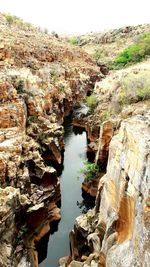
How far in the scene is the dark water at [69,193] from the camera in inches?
840

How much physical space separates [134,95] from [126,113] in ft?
12.6

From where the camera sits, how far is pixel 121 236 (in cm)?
1350

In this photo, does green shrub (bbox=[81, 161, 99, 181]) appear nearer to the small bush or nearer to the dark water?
the dark water

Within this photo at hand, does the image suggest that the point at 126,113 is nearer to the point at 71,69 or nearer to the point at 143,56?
the point at 143,56

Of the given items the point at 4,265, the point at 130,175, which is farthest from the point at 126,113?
the point at 4,265

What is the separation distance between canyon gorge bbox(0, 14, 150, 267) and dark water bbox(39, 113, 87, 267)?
3.3 inches

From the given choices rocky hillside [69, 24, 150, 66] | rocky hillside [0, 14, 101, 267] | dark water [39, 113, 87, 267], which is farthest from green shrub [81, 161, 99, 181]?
rocky hillside [69, 24, 150, 66]

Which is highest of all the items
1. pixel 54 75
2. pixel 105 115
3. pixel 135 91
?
pixel 54 75

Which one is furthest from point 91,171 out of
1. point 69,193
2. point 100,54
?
point 100,54

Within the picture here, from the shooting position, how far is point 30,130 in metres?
28.8

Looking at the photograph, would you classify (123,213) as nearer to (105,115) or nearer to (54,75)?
(105,115)

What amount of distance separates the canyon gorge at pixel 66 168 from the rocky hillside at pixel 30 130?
6 centimetres

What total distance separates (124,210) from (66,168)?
1841 cm

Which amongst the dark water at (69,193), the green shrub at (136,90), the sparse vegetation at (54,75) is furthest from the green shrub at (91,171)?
the sparse vegetation at (54,75)
